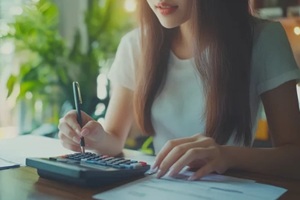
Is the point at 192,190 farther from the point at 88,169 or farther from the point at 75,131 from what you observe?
the point at 75,131

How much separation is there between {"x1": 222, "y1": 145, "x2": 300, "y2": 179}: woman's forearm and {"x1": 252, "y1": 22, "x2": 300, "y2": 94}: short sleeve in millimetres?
152

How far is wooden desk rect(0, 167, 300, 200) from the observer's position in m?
0.53

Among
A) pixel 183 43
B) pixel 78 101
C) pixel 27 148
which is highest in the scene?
pixel 183 43

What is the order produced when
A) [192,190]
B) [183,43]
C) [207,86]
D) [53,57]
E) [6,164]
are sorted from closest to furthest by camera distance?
[192,190] → [6,164] → [207,86] → [183,43] → [53,57]

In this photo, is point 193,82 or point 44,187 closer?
point 44,187

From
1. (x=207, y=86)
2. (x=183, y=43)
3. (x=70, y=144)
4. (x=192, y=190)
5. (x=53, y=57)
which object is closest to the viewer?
(x=192, y=190)

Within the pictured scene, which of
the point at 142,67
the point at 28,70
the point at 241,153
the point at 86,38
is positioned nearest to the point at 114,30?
the point at 86,38

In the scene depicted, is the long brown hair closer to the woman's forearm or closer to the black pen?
the woman's forearm

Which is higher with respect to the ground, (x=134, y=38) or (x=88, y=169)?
(x=134, y=38)

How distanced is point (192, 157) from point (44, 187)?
0.22 m

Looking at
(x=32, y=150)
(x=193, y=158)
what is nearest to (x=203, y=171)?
(x=193, y=158)

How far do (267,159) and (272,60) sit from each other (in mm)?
260

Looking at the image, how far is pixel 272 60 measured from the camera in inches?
35.2

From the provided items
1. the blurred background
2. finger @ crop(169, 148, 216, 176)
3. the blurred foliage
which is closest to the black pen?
finger @ crop(169, 148, 216, 176)
